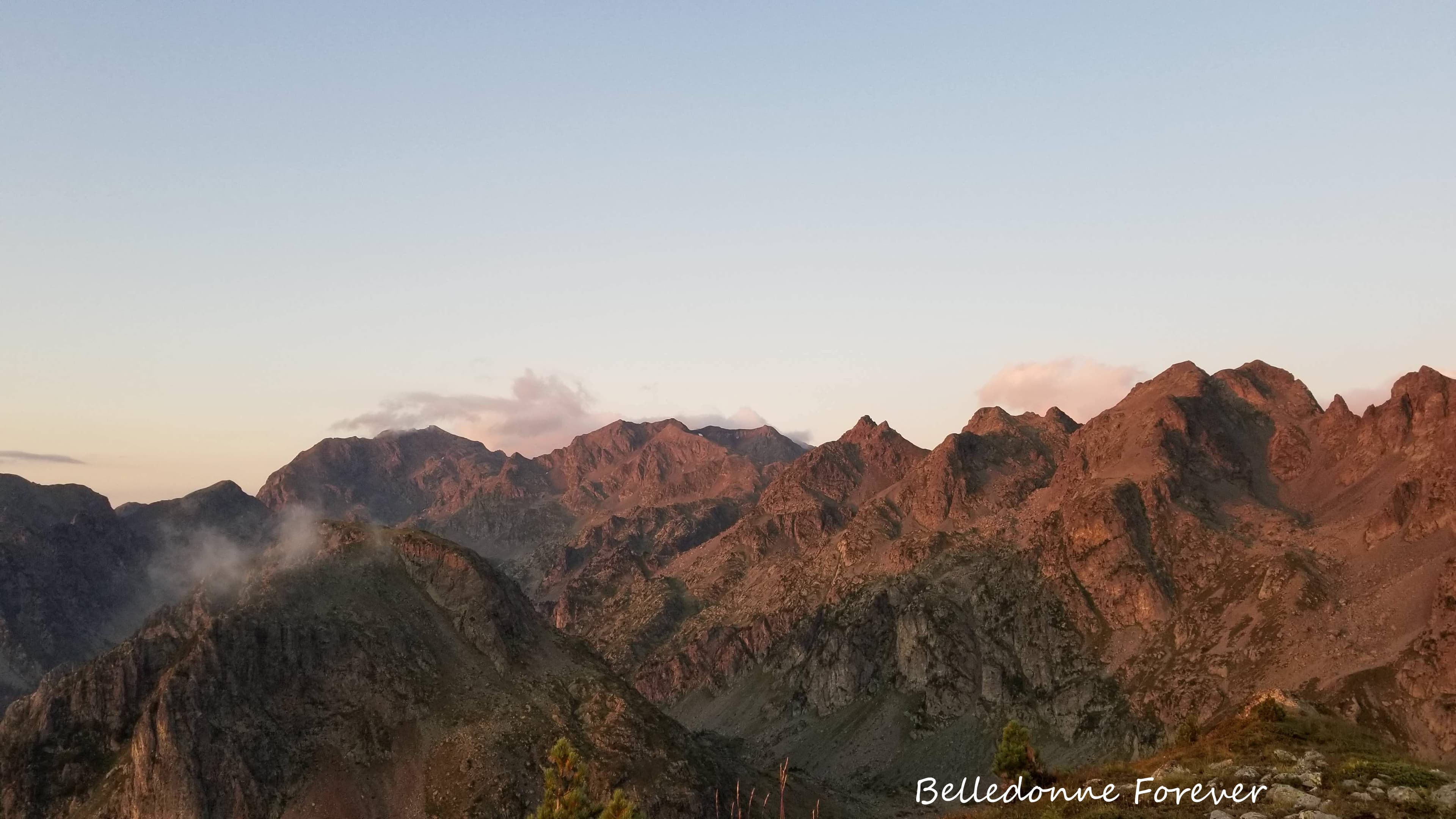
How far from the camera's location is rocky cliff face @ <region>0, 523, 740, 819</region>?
519 feet

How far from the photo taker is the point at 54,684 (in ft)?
579

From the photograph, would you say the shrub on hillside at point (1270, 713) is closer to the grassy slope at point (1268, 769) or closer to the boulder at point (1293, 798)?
the grassy slope at point (1268, 769)

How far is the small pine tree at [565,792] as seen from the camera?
58.8 metres

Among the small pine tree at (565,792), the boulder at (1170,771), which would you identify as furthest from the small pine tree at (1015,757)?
the small pine tree at (565,792)

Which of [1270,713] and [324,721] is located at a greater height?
[1270,713]

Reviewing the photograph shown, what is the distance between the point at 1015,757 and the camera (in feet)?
220

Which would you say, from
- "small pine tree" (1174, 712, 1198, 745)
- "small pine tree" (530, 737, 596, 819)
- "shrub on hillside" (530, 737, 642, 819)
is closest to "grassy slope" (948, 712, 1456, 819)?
"small pine tree" (1174, 712, 1198, 745)

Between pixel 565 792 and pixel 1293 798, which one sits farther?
pixel 565 792

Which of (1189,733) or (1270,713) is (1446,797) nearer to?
(1270,713)

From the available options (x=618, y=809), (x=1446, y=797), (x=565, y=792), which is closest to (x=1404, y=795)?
(x=1446, y=797)

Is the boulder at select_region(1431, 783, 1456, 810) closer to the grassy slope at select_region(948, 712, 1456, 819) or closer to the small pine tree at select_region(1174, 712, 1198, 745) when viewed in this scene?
the grassy slope at select_region(948, 712, 1456, 819)

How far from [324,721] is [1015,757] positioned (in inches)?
5375

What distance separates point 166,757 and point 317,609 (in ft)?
118

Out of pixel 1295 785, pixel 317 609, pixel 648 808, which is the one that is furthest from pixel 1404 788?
pixel 317 609
